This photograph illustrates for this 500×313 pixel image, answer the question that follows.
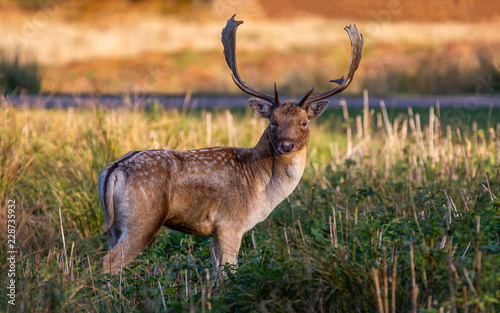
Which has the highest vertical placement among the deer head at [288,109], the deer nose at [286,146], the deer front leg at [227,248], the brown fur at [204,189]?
the deer head at [288,109]

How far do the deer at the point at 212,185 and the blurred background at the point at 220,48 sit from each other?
391 centimetres

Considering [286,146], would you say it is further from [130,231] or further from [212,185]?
[130,231]

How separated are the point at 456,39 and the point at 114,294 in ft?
76.9

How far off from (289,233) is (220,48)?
27327 mm

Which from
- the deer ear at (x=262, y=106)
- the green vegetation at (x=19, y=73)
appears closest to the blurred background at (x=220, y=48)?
the green vegetation at (x=19, y=73)

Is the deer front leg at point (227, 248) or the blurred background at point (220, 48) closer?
the deer front leg at point (227, 248)

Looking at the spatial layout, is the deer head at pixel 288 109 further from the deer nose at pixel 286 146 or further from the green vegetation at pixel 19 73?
the green vegetation at pixel 19 73

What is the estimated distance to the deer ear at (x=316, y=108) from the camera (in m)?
6.27

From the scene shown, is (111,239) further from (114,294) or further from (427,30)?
(427,30)

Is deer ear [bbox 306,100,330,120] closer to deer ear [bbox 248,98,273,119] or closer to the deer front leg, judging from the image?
deer ear [bbox 248,98,273,119]

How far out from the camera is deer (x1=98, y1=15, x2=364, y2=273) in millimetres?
5441

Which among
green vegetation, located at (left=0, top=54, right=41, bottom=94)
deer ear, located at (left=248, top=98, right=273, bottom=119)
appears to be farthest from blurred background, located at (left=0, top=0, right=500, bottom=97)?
deer ear, located at (left=248, top=98, right=273, bottom=119)

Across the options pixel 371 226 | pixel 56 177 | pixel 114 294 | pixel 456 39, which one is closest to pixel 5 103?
pixel 56 177

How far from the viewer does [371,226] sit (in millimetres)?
5055
